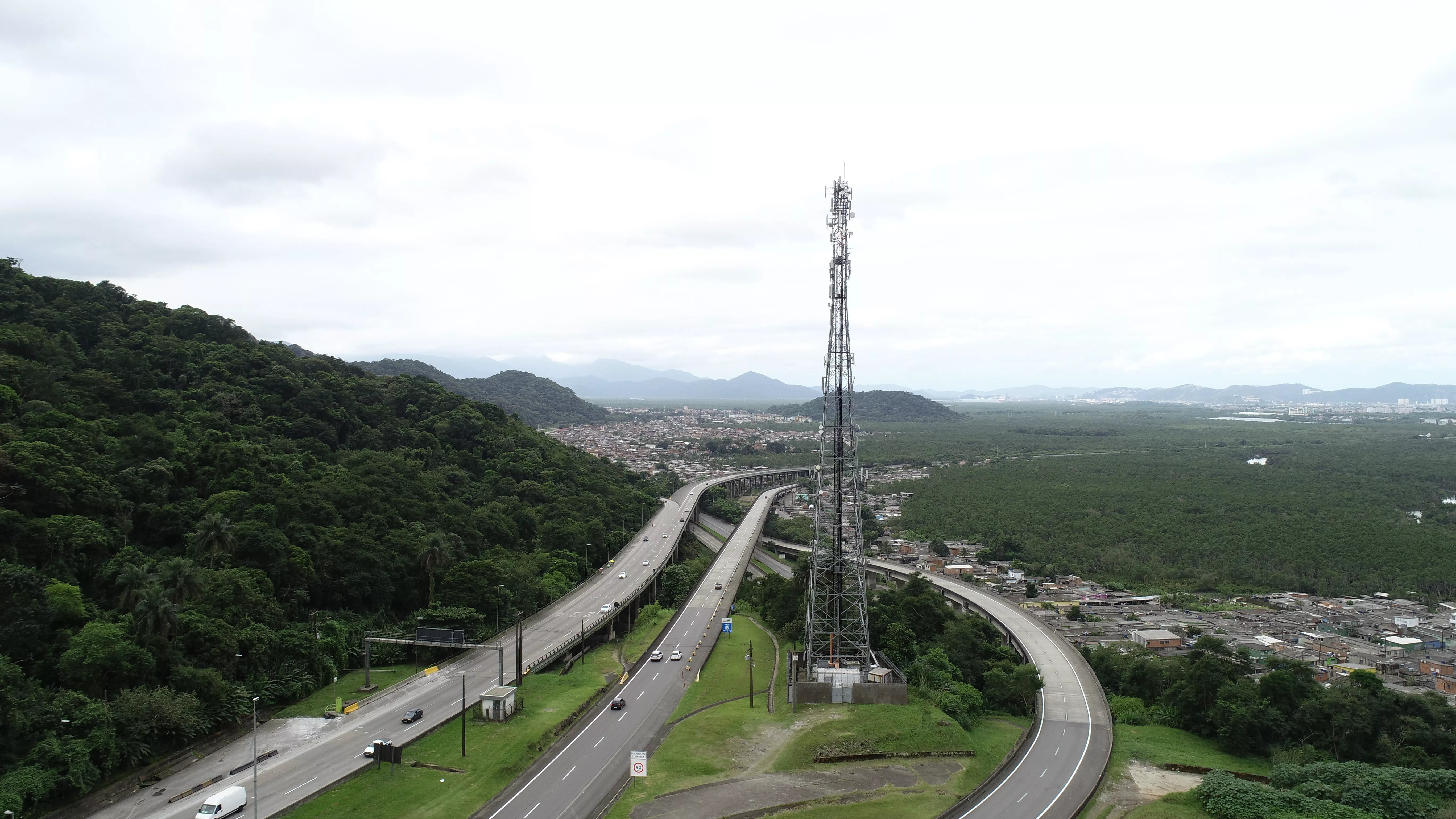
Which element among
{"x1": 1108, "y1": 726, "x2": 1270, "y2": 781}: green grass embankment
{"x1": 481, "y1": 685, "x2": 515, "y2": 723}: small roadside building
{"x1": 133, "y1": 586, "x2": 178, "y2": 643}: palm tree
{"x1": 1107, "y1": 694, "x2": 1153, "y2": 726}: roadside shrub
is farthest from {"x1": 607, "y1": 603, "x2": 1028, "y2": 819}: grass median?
{"x1": 133, "y1": 586, "x2": 178, "y2": 643}: palm tree

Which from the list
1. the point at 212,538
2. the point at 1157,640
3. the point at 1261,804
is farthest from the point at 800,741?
the point at 1157,640

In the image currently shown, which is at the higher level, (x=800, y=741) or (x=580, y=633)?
(x=800, y=741)

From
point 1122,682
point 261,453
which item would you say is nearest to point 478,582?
point 261,453

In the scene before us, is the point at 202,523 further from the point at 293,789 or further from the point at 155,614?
the point at 293,789

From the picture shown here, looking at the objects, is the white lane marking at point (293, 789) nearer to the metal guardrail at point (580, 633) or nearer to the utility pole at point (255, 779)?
the utility pole at point (255, 779)

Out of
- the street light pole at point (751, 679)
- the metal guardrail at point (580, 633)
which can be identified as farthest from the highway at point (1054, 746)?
the metal guardrail at point (580, 633)

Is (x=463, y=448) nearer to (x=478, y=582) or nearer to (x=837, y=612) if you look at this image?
(x=478, y=582)

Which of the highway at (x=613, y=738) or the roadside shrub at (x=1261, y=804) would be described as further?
the highway at (x=613, y=738)
